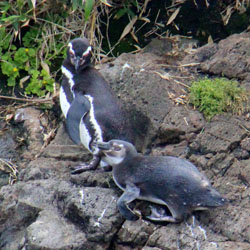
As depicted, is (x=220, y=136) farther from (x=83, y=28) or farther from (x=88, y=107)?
(x=83, y=28)

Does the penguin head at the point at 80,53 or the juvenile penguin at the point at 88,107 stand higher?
the penguin head at the point at 80,53

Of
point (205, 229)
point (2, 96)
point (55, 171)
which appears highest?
point (205, 229)

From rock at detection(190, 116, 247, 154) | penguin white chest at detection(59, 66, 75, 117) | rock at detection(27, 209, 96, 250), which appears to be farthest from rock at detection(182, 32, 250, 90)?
rock at detection(27, 209, 96, 250)

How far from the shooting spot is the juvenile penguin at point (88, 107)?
687cm

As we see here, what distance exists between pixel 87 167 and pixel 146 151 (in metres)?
0.60

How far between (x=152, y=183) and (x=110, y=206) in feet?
1.25

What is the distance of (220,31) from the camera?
8547 millimetres

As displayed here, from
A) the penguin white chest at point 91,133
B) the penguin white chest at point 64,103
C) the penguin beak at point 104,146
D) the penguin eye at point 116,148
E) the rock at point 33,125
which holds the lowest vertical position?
the rock at point 33,125

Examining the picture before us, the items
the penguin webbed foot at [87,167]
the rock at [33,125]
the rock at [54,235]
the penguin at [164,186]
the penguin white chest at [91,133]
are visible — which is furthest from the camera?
the rock at [33,125]

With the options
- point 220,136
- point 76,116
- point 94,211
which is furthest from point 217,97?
point 94,211

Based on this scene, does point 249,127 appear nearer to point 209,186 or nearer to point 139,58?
point 209,186

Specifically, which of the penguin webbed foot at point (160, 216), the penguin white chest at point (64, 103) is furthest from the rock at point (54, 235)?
the penguin white chest at point (64, 103)

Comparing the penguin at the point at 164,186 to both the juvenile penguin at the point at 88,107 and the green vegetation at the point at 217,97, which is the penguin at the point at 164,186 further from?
the green vegetation at the point at 217,97

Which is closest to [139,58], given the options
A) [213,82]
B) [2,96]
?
[213,82]
